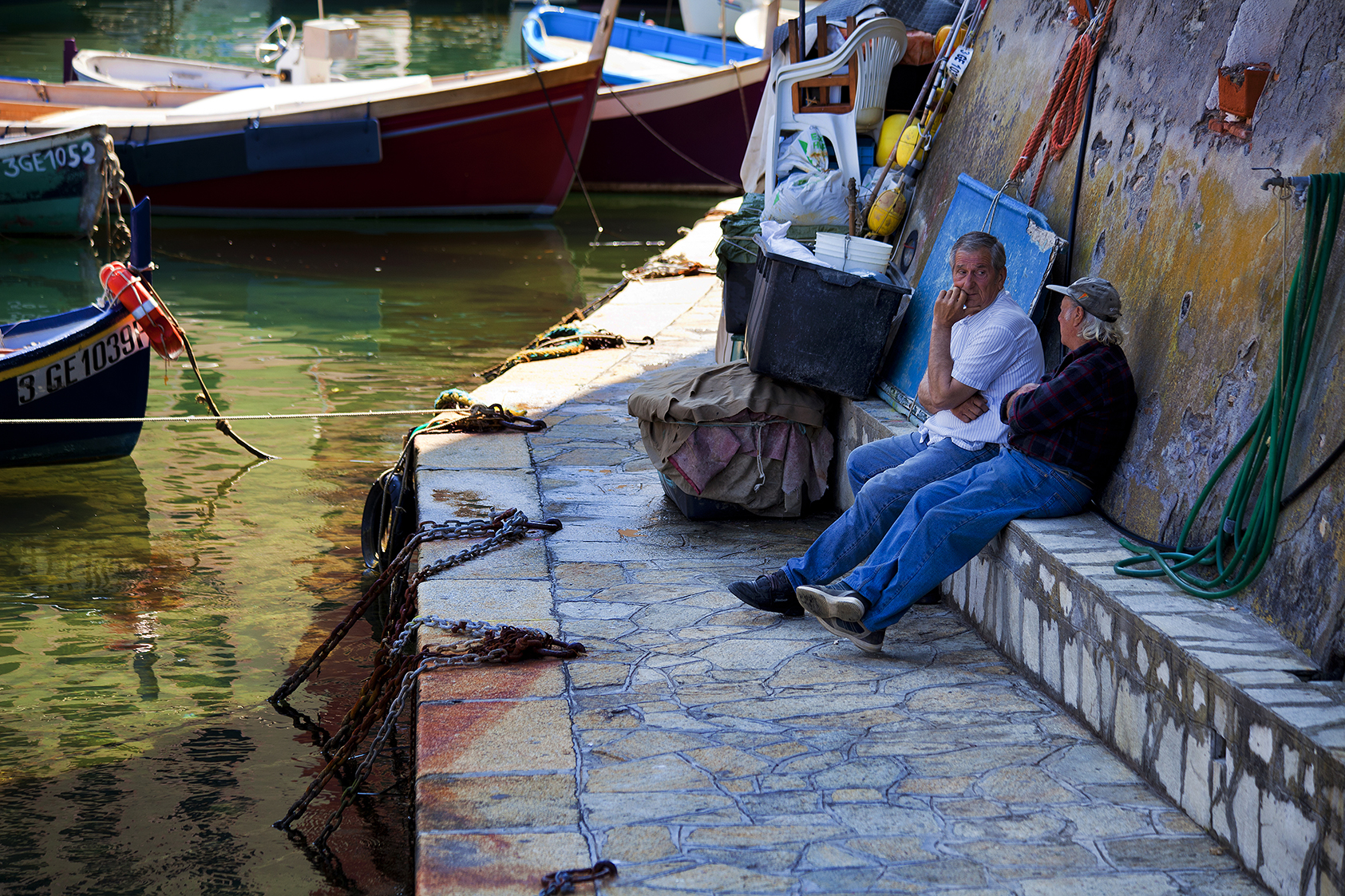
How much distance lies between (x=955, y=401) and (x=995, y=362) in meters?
0.18

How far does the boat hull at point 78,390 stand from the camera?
7.25m

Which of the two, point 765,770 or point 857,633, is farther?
point 857,633

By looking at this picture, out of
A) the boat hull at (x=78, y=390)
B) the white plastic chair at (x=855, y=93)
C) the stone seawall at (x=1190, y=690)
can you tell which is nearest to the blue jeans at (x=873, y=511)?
the stone seawall at (x=1190, y=690)

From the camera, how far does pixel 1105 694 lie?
11.4 ft

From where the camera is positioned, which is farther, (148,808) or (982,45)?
(982,45)

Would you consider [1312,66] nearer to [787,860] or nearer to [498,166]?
[787,860]

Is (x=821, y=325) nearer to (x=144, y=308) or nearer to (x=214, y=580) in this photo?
(x=214, y=580)

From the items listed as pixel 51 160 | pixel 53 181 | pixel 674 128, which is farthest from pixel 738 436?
pixel 674 128

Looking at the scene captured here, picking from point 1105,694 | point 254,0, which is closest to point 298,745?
point 1105,694

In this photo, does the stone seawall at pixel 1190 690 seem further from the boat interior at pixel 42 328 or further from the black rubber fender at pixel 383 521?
the boat interior at pixel 42 328

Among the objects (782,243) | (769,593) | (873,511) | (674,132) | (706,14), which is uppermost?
(706,14)

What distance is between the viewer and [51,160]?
45.3ft

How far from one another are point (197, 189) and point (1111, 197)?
43.9ft

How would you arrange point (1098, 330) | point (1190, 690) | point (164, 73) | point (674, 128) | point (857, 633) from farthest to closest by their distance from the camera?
point (164, 73) → point (674, 128) → point (857, 633) → point (1098, 330) → point (1190, 690)
